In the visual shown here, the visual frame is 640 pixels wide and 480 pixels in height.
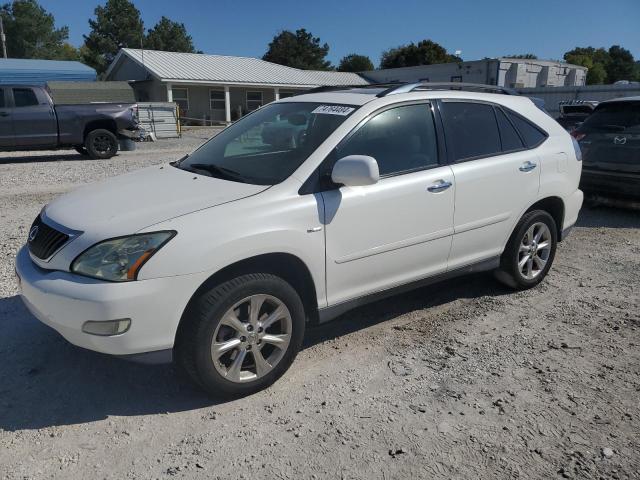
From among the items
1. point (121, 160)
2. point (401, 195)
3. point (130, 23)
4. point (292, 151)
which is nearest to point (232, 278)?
point (292, 151)

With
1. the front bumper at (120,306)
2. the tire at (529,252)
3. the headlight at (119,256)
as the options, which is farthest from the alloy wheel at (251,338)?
the tire at (529,252)

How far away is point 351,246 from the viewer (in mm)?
3447

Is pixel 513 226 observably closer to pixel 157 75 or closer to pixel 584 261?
pixel 584 261

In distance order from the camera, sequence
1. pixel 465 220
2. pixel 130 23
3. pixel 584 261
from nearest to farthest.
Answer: pixel 465 220 < pixel 584 261 < pixel 130 23

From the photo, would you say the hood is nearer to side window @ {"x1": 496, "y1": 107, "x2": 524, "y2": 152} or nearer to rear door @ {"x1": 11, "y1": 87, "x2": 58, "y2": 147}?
side window @ {"x1": 496, "y1": 107, "x2": 524, "y2": 152}

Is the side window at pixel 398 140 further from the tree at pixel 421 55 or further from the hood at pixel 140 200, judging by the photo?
the tree at pixel 421 55

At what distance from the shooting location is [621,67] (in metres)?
72.5

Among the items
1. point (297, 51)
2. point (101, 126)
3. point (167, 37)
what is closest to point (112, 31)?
point (167, 37)

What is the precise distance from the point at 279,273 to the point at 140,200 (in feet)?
3.08

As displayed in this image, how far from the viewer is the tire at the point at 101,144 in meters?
14.7

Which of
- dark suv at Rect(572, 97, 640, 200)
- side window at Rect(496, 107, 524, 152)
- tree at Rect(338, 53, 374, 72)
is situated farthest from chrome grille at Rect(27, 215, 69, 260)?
tree at Rect(338, 53, 374, 72)

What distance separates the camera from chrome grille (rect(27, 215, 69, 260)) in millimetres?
3058

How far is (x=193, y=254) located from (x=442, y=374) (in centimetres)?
175

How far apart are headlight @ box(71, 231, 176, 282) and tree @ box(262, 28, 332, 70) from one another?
2540 inches
